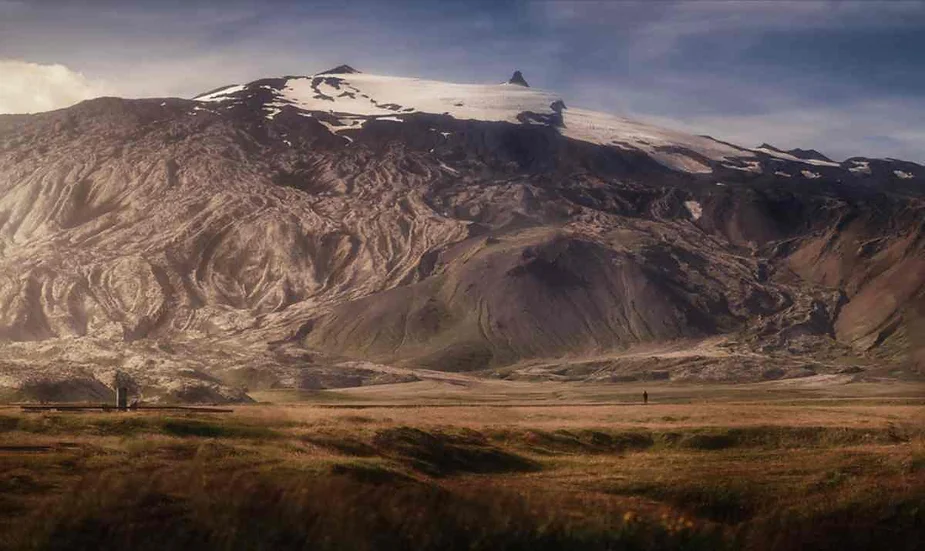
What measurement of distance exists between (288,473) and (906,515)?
71.8 feet

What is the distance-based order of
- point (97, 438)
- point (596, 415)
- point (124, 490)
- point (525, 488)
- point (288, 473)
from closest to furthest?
1. point (124, 490)
2. point (288, 473)
3. point (525, 488)
4. point (97, 438)
5. point (596, 415)

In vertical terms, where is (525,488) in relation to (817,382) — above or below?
above

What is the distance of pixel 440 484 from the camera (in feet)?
123

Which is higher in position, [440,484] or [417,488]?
[417,488]

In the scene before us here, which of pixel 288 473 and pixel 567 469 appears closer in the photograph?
pixel 288 473

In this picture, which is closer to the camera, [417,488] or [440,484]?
[417,488]

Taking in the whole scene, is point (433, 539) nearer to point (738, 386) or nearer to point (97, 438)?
point (97, 438)

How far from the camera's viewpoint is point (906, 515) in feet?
127

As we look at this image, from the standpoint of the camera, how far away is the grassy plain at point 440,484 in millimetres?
29625

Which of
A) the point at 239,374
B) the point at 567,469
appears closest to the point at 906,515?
the point at 567,469

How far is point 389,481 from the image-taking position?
1389 inches

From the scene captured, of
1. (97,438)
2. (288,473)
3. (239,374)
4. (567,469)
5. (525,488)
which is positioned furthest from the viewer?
(239,374)

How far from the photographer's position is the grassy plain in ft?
97.2

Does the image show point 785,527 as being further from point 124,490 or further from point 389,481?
point 124,490
